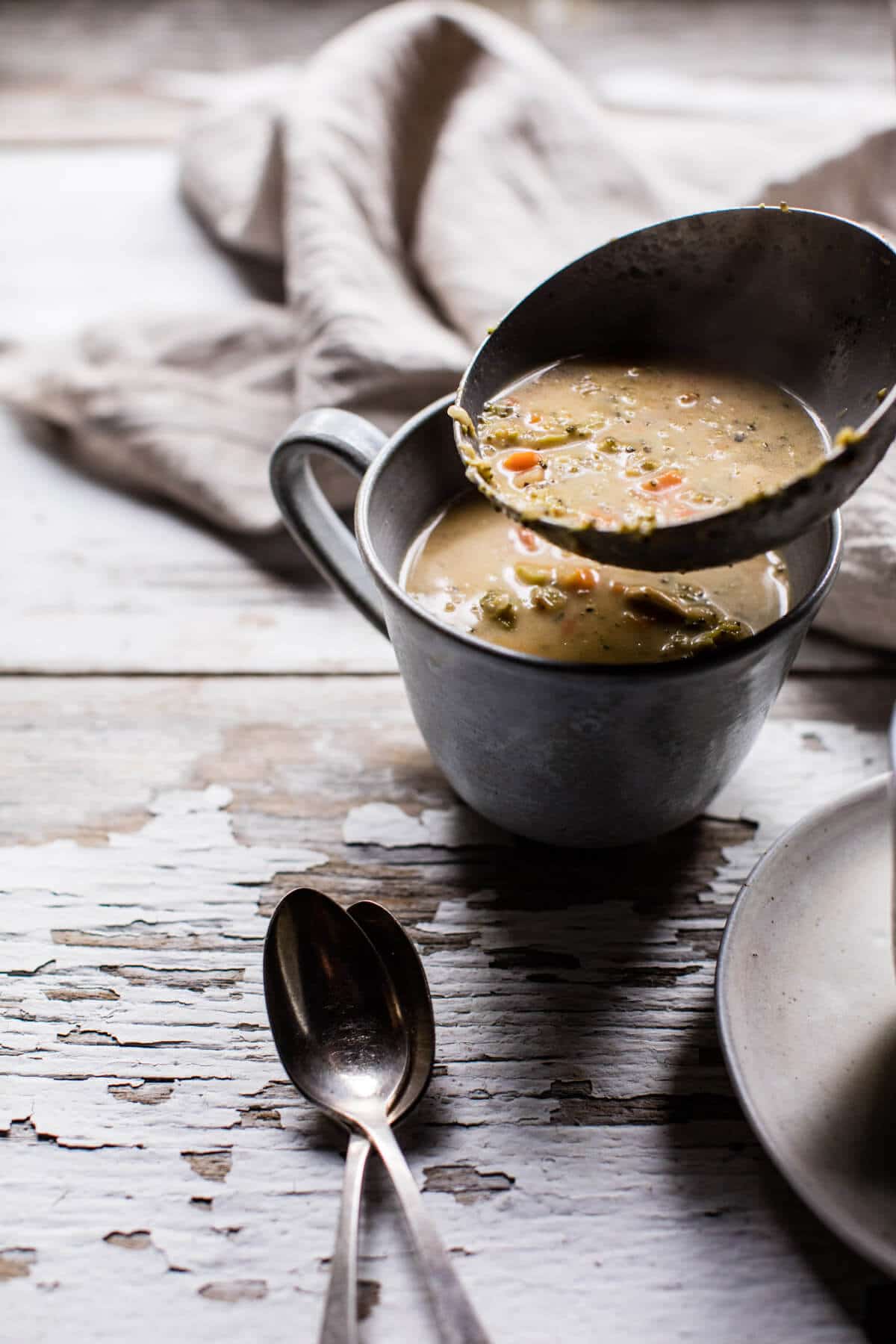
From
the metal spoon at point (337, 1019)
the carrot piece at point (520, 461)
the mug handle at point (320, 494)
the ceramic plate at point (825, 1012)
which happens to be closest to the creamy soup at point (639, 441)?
the carrot piece at point (520, 461)

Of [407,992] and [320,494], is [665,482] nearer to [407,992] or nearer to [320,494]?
[320,494]

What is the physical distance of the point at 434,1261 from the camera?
888 mm

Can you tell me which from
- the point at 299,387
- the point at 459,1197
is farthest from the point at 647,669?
the point at 299,387

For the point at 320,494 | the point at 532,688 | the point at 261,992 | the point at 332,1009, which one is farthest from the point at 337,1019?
the point at 320,494

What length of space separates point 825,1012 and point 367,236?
4.60 feet

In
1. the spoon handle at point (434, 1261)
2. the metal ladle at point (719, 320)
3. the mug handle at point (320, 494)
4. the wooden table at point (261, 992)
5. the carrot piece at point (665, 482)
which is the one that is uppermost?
the metal ladle at point (719, 320)

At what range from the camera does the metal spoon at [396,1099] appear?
0.87 metres

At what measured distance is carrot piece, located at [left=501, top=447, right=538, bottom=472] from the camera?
3.86 ft

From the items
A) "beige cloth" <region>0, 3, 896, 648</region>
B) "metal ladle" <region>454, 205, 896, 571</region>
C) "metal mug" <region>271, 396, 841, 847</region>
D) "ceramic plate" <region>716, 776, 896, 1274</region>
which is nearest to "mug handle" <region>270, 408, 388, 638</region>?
"metal mug" <region>271, 396, 841, 847</region>

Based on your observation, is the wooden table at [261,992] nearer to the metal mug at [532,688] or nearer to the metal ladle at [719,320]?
the metal mug at [532,688]

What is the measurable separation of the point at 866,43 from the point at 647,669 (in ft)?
8.32

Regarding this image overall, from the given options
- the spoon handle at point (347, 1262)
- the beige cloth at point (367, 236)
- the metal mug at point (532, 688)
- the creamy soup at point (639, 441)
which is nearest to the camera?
the spoon handle at point (347, 1262)

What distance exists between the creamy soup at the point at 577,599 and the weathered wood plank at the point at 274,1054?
26 cm

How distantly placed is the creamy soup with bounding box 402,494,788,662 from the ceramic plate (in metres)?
0.21
